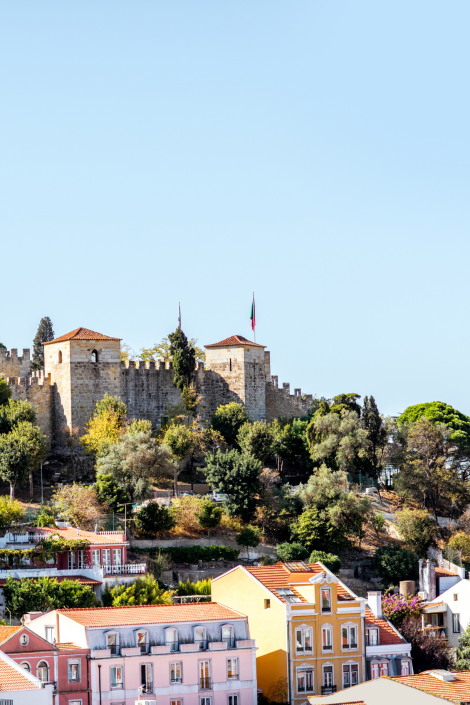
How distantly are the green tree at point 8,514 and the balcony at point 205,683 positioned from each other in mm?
16347

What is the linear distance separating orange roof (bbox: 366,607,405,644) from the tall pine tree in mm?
36649

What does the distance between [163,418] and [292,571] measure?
24.2 m

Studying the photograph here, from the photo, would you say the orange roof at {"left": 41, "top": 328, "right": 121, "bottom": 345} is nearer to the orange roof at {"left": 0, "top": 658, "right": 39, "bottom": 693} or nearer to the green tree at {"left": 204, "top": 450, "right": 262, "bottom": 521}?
the green tree at {"left": 204, "top": 450, "right": 262, "bottom": 521}

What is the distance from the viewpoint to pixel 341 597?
45.6 m

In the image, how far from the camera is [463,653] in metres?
49.0

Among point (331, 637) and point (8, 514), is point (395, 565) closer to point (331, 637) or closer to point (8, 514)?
point (331, 637)

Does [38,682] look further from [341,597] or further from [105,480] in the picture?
[105,480]

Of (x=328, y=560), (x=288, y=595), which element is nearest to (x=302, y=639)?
(x=288, y=595)

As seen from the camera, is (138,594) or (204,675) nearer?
(204,675)

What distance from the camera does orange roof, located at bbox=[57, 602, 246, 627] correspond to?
41.2 m

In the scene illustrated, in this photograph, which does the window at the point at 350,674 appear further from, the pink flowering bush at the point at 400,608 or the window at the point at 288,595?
the pink flowering bush at the point at 400,608

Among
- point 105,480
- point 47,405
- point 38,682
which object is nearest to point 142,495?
point 105,480

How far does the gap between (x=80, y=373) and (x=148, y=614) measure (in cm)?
2768

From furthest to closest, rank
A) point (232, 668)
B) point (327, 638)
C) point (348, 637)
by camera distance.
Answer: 1. point (348, 637)
2. point (327, 638)
3. point (232, 668)
